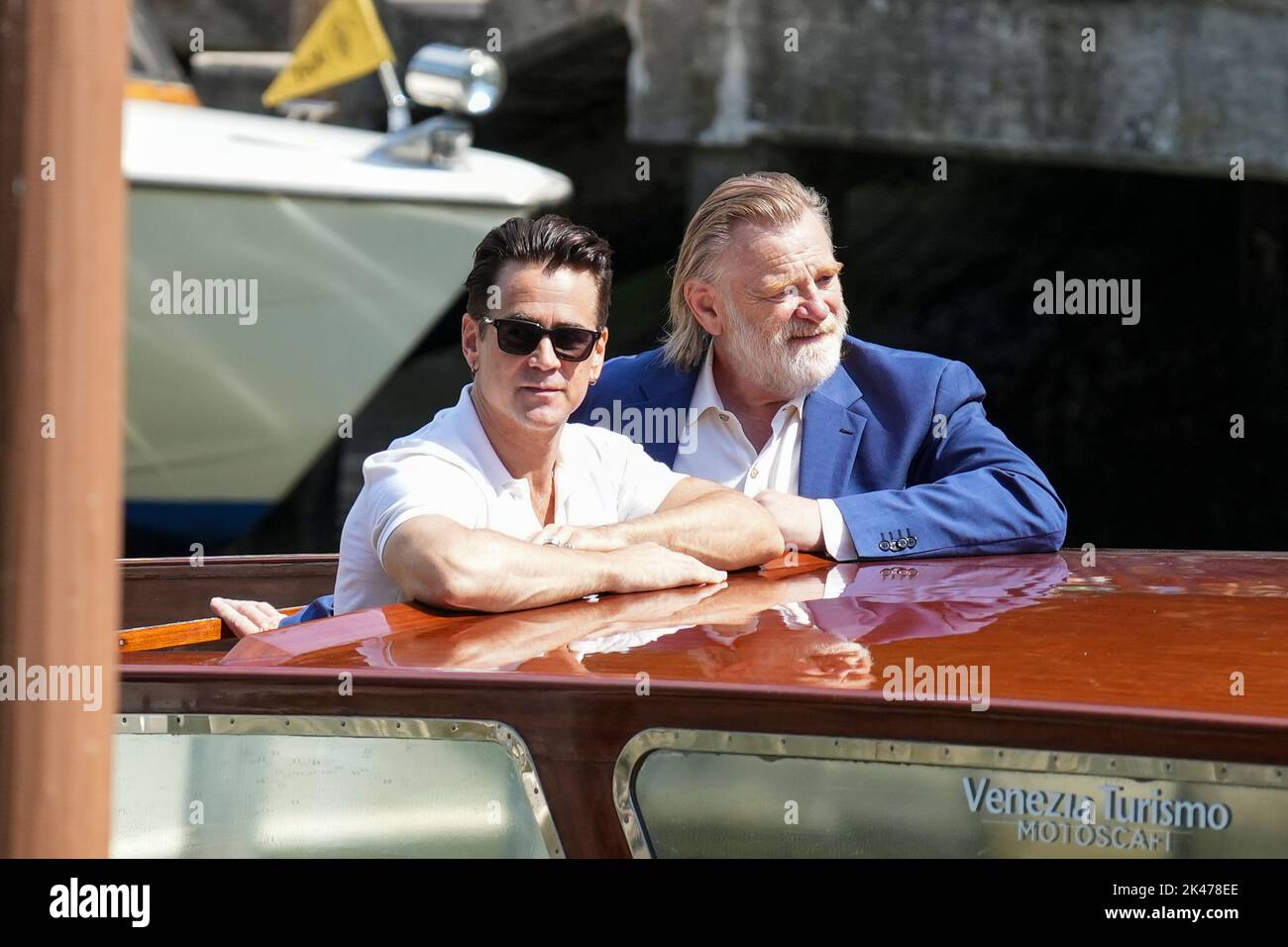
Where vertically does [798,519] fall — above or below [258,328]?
below

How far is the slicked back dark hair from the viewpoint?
9.13 feet

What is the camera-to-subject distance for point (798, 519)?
3086mm

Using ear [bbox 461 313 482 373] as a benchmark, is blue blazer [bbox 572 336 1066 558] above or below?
below

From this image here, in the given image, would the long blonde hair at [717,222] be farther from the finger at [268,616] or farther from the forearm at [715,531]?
the finger at [268,616]

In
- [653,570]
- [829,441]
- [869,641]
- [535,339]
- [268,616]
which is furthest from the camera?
[829,441]

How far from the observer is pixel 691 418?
358cm

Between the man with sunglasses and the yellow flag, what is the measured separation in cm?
396

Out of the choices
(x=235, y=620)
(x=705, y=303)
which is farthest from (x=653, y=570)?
(x=705, y=303)

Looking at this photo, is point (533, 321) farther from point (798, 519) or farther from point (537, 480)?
point (798, 519)

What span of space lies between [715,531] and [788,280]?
0.89 m

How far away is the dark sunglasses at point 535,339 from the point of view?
9.02 feet

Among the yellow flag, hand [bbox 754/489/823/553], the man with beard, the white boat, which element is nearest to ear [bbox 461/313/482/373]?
hand [bbox 754/489/823/553]

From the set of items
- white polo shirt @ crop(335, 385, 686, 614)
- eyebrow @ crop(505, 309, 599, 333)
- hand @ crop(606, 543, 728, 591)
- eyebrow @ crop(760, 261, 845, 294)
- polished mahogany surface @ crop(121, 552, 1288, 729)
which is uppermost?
eyebrow @ crop(760, 261, 845, 294)

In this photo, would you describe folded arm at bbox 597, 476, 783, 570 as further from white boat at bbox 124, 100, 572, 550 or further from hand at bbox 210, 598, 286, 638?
white boat at bbox 124, 100, 572, 550
